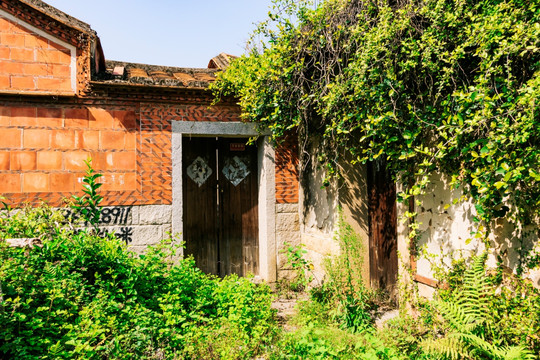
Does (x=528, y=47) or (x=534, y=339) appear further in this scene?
(x=534, y=339)

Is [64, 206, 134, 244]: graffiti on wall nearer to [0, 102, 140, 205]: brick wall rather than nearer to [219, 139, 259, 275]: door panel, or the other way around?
[0, 102, 140, 205]: brick wall

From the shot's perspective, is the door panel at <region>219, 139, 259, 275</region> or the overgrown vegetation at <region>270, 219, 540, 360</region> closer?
the overgrown vegetation at <region>270, 219, 540, 360</region>

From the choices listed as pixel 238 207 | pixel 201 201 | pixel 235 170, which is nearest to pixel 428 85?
pixel 235 170

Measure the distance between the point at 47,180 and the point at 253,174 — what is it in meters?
3.13

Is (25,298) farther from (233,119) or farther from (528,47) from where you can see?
(528,47)

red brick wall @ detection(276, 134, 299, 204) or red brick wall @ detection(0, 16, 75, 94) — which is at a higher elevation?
red brick wall @ detection(0, 16, 75, 94)

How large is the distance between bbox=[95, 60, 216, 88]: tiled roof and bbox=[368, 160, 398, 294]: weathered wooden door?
2974mm

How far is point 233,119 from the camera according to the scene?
6094mm

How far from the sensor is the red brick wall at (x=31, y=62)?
517cm

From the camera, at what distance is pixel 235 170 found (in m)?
6.52

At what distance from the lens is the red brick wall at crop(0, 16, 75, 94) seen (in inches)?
203

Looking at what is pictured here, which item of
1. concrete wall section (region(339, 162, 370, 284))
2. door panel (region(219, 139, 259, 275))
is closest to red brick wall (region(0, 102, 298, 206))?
door panel (region(219, 139, 259, 275))

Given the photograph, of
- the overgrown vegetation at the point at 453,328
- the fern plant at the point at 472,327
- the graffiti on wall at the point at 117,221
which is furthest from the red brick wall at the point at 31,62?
the fern plant at the point at 472,327

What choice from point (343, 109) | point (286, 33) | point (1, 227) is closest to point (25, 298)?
point (1, 227)
